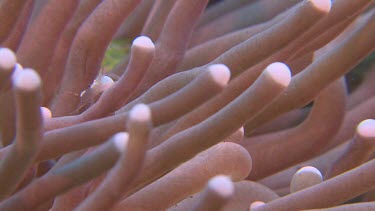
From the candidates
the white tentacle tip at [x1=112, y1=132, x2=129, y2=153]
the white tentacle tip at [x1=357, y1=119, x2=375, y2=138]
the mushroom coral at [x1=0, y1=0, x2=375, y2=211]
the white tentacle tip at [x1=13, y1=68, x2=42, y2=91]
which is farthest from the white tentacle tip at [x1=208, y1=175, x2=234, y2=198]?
the white tentacle tip at [x1=357, y1=119, x2=375, y2=138]

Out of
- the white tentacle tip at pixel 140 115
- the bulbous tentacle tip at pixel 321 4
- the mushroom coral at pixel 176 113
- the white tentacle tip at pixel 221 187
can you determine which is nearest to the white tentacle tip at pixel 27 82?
the mushroom coral at pixel 176 113

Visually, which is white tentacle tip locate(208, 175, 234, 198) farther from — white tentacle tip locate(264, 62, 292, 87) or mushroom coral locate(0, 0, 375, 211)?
white tentacle tip locate(264, 62, 292, 87)

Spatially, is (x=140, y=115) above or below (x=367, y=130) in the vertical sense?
above

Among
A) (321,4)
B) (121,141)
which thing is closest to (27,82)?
(121,141)

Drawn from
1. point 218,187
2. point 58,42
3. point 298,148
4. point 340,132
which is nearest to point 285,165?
point 298,148

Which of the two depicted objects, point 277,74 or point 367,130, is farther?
point 367,130

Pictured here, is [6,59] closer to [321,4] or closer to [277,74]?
[277,74]

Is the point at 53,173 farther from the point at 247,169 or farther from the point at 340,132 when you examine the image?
the point at 340,132

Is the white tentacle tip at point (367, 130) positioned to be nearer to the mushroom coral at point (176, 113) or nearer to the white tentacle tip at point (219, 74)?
the mushroom coral at point (176, 113)

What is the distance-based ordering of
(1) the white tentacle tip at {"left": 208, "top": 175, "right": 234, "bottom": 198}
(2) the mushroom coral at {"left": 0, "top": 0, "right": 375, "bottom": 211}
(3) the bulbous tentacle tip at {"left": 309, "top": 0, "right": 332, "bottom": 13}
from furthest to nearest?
1. (3) the bulbous tentacle tip at {"left": 309, "top": 0, "right": 332, "bottom": 13}
2. (2) the mushroom coral at {"left": 0, "top": 0, "right": 375, "bottom": 211}
3. (1) the white tentacle tip at {"left": 208, "top": 175, "right": 234, "bottom": 198}
